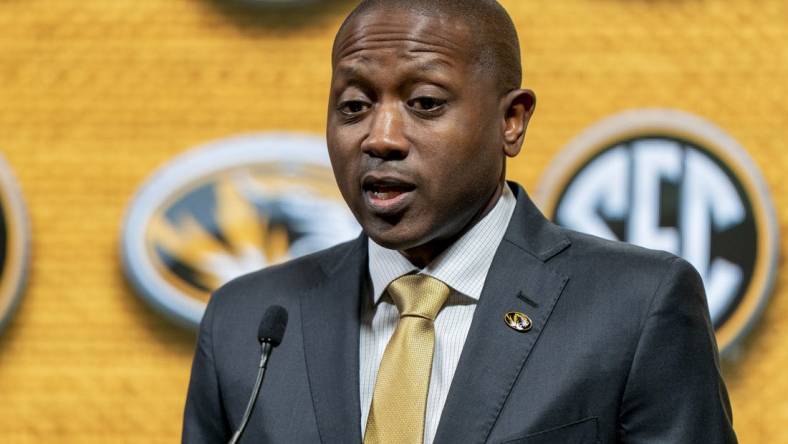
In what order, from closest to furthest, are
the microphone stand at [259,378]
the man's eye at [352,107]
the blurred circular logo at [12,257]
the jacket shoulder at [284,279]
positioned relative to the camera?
the microphone stand at [259,378] < the man's eye at [352,107] < the jacket shoulder at [284,279] < the blurred circular logo at [12,257]

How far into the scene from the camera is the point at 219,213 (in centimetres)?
277

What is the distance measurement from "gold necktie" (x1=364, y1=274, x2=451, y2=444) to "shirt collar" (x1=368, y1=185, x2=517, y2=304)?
2 centimetres

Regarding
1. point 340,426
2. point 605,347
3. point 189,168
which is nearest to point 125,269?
point 189,168

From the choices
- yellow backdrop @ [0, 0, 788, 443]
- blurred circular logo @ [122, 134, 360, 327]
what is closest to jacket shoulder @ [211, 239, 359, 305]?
blurred circular logo @ [122, 134, 360, 327]

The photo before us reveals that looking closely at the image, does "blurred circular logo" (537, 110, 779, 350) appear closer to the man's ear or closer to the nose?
the man's ear

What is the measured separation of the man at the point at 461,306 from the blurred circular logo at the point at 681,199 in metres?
1.01

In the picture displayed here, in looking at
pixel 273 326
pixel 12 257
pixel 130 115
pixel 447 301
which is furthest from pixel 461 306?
pixel 12 257

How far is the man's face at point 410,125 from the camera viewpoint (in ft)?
4.90

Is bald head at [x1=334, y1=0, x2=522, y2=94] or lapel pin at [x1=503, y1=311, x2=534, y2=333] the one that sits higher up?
bald head at [x1=334, y1=0, x2=522, y2=94]

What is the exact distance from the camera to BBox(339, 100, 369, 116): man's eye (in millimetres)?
1533

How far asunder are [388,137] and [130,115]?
151 centimetres

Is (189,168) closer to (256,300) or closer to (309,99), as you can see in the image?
(309,99)

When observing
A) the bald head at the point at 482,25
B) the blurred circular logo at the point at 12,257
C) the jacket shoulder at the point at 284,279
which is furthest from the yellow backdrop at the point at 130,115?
the bald head at the point at 482,25

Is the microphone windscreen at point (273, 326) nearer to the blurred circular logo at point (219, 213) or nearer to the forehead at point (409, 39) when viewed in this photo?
the forehead at point (409, 39)
